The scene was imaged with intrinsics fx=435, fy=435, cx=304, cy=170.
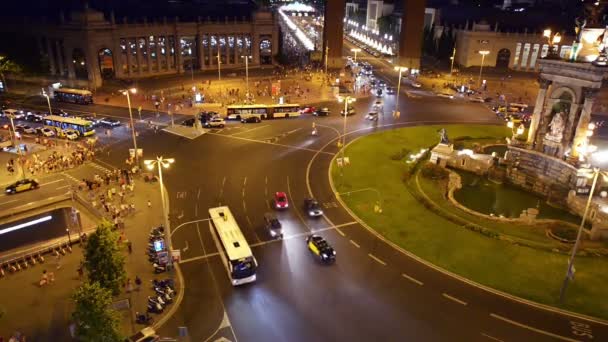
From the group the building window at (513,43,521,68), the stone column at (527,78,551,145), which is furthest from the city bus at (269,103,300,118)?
the building window at (513,43,521,68)

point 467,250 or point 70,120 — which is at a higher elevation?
point 70,120

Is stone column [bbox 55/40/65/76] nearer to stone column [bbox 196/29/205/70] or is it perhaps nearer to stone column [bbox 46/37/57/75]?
stone column [bbox 46/37/57/75]

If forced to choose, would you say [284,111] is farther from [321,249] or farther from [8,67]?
[8,67]

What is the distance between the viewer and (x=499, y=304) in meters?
35.4

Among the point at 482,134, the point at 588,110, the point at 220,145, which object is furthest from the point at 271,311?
the point at 482,134

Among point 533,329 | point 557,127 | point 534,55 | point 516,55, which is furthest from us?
point 516,55

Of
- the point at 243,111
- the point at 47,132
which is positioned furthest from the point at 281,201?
the point at 47,132

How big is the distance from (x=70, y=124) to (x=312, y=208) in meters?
49.0

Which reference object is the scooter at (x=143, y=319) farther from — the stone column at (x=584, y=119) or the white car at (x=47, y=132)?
the stone column at (x=584, y=119)

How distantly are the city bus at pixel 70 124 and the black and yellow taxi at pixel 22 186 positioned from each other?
2093cm

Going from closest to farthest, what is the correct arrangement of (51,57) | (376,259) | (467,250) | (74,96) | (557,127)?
1. (376,259)
2. (467,250)
3. (557,127)
4. (74,96)
5. (51,57)

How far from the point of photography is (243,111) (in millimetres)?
84562

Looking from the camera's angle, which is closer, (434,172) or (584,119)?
(584,119)

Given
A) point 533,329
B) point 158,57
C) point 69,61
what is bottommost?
point 533,329
